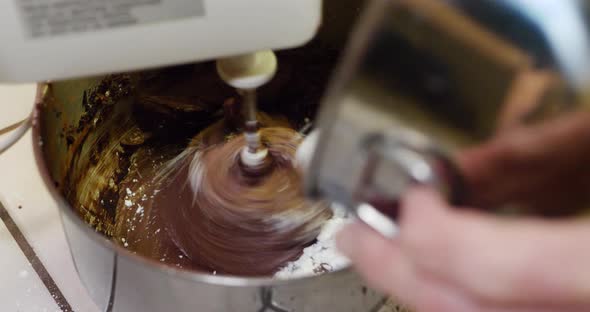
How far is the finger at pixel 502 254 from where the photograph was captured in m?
0.24

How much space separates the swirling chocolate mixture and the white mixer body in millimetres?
325

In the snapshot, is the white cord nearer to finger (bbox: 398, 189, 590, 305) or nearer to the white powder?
the white powder

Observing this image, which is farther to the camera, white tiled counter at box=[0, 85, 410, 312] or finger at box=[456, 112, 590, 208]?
white tiled counter at box=[0, 85, 410, 312]

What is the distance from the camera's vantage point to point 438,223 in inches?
10.3

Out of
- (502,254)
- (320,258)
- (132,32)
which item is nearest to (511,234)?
(502,254)

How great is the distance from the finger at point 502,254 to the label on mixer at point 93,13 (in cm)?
20

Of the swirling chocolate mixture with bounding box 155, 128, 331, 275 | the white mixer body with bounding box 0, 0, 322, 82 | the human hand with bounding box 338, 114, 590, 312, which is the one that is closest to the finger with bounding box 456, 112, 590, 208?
the human hand with bounding box 338, 114, 590, 312

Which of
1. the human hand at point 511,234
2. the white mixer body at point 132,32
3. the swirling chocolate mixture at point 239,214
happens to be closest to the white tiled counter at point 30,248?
the swirling chocolate mixture at point 239,214

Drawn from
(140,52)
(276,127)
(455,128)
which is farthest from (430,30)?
(276,127)

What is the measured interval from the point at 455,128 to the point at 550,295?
73mm

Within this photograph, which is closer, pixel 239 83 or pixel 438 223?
pixel 438 223

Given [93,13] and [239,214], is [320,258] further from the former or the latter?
[93,13]

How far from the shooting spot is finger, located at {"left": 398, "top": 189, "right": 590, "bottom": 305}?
0.24 m

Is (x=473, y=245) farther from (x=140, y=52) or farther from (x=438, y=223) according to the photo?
(x=140, y=52)
